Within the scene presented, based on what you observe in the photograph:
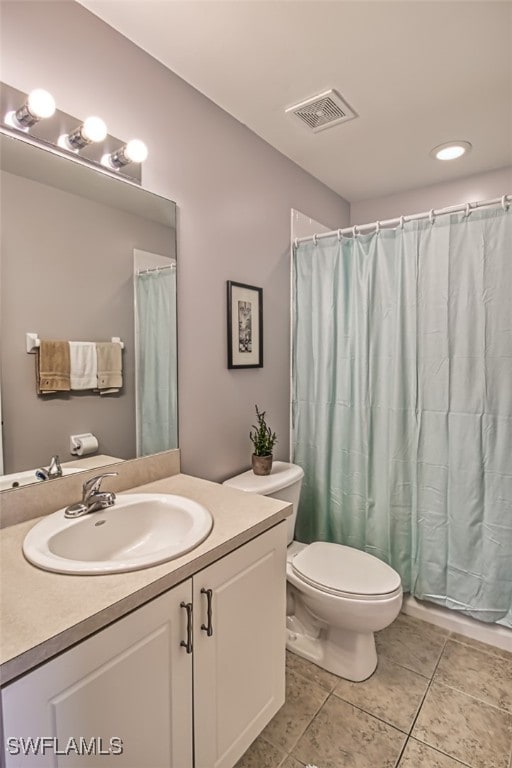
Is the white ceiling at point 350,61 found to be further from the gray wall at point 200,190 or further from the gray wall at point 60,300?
the gray wall at point 60,300

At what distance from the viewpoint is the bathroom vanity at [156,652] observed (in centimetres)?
70

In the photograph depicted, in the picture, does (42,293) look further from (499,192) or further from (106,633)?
(499,192)

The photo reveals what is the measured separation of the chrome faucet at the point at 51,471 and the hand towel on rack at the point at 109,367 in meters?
0.27

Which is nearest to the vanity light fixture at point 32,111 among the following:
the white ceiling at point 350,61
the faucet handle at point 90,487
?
the white ceiling at point 350,61

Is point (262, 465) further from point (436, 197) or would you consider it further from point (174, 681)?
point (436, 197)

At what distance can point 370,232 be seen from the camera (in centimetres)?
215

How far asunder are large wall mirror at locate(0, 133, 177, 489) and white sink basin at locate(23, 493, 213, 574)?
8.6 inches

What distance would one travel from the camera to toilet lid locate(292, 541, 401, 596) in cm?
156

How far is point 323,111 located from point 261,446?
1.61 meters

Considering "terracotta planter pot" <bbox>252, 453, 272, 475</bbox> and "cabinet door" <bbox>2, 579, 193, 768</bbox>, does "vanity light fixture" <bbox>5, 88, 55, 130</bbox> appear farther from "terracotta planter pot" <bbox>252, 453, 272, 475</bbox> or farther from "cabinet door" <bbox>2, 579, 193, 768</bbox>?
"terracotta planter pot" <bbox>252, 453, 272, 475</bbox>

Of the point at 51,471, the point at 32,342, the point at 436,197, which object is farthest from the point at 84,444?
the point at 436,197

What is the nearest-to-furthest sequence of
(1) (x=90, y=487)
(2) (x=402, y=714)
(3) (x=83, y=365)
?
(1) (x=90, y=487) < (3) (x=83, y=365) < (2) (x=402, y=714)

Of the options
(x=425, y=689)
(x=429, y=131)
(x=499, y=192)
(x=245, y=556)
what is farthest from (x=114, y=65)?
(x=425, y=689)

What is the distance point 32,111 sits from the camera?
1106 millimetres
